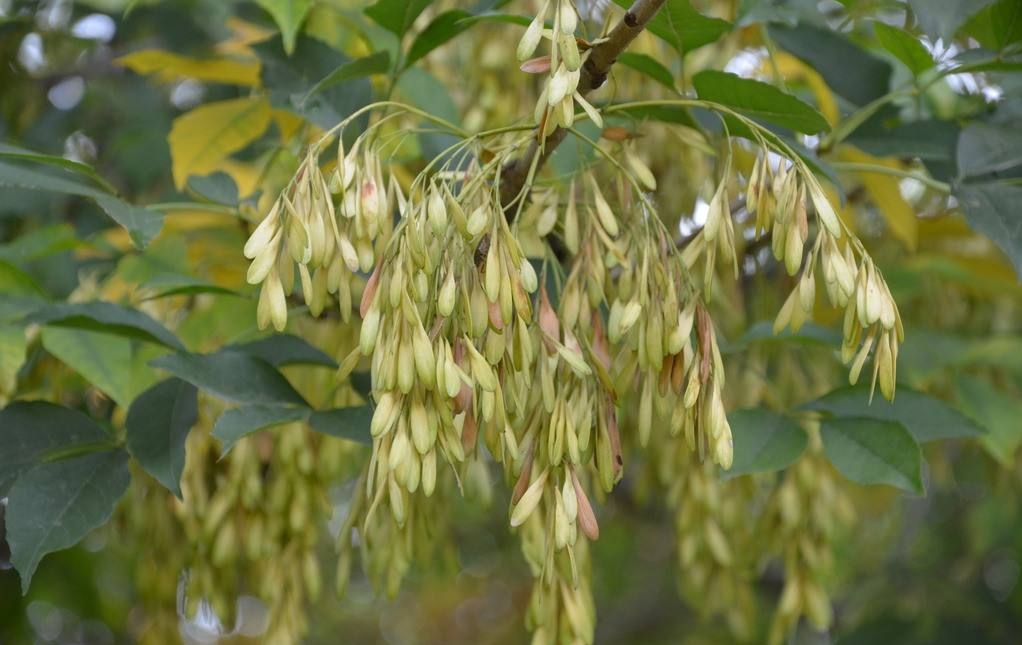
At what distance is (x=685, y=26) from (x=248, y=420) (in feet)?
1.79

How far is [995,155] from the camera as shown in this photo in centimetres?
119

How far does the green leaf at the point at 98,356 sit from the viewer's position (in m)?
1.17

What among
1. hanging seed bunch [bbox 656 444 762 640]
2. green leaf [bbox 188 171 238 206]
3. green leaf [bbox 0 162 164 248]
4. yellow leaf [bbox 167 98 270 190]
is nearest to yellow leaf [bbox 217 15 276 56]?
yellow leaf [bbox 167 98 270 190]

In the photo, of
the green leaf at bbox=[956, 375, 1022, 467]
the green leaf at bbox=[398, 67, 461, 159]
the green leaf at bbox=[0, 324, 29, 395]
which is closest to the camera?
the green leaf at bbox=[0, 324, 29, 395]

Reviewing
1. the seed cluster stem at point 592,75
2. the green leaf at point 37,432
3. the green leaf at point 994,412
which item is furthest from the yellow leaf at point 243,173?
the green leaf at point 994,412

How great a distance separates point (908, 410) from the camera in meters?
1.16

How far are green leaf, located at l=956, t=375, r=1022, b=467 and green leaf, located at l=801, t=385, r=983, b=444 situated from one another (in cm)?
31

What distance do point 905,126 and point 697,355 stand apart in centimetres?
55

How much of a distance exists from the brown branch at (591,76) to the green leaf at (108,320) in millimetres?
375

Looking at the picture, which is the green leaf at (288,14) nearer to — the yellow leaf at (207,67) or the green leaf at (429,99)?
the green leaf at (429,99)

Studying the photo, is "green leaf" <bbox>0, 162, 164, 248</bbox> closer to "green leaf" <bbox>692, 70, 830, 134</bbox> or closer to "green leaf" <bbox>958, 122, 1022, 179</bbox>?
"green leaf" <bbox>692, 70, 830, 134</bbox>

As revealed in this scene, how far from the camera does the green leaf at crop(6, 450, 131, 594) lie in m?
1.01

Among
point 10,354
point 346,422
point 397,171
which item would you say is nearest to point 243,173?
point 397,171

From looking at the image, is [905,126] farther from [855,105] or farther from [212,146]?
[212,146]
